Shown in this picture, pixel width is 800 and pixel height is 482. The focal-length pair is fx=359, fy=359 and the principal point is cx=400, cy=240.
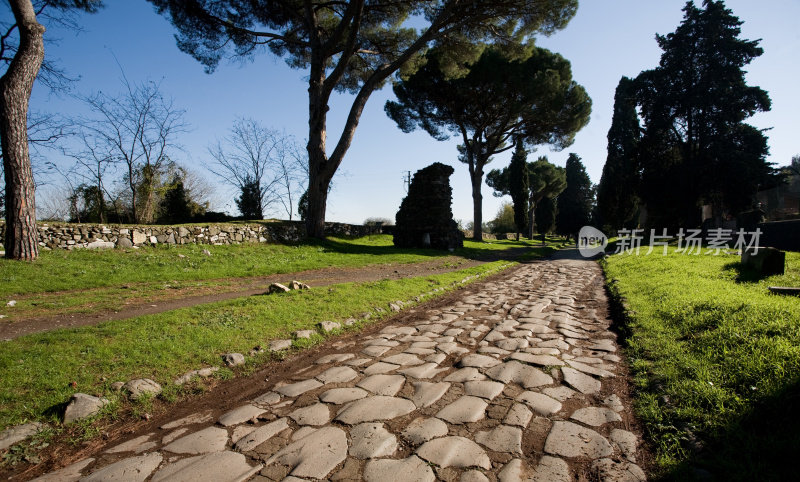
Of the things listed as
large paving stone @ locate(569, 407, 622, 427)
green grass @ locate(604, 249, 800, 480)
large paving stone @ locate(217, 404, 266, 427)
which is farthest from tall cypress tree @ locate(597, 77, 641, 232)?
large paving stone @ locate(217, 404, 266, 427)

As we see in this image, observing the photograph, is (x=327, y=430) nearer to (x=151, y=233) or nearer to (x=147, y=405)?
(x=147, y=405)

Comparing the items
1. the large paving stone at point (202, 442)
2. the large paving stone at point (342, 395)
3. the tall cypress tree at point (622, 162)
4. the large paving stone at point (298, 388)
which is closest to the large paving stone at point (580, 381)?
the large paving stone at point (342, 395)

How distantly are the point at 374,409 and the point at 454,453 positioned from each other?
801mm

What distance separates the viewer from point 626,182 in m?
28.8

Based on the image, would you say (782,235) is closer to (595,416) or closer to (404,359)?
(595,416)

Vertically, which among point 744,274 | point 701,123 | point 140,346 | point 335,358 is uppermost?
point 701,123

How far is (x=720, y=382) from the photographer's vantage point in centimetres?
279

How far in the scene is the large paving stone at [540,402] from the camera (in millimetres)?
2750

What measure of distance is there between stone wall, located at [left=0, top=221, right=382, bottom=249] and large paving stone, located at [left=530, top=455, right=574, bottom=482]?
13.5 meters

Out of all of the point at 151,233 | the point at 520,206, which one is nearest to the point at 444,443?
the point at 151,233

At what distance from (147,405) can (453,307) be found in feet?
15.8

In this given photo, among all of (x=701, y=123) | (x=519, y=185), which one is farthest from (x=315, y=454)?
(x=519, y=185)

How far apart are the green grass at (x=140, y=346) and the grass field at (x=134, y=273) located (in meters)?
1.87

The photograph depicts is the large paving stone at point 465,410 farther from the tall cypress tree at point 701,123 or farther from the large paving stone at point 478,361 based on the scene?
the tall cypress tree at point 701,123
